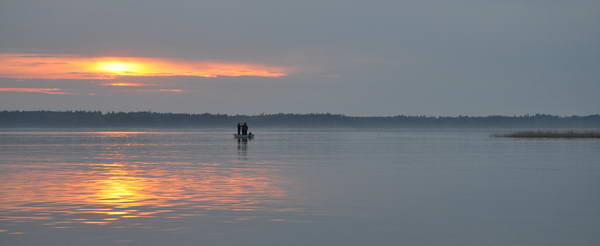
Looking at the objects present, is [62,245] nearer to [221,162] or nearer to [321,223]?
[321,223]

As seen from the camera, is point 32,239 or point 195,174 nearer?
point 32,239

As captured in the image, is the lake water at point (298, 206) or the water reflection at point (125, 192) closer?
the lake water at point (298, 206)

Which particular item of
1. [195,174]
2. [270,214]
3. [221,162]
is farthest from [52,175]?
[270,214]

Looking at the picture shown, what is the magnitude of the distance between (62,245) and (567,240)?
28.2ft

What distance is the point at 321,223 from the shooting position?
15.6 metres

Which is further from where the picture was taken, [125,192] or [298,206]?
[125,192]

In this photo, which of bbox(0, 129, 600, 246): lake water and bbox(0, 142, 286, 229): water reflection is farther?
bbox(0, 142, 286, 229): water reflection

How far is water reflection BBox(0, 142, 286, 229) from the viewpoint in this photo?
16.7 m

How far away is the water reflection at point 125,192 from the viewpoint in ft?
54.7

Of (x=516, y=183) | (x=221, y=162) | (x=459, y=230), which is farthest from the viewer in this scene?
(x=221, y=162)

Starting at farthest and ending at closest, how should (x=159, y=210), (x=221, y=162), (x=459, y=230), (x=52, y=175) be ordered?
(x=221, y=162) < (x=52, y=175) < (x=159, y=210) < (x=459, y=230)

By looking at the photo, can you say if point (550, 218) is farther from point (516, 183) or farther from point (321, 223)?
point (516, 183)

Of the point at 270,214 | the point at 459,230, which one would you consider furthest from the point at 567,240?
the point at 270,214

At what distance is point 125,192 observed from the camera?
2120cm
